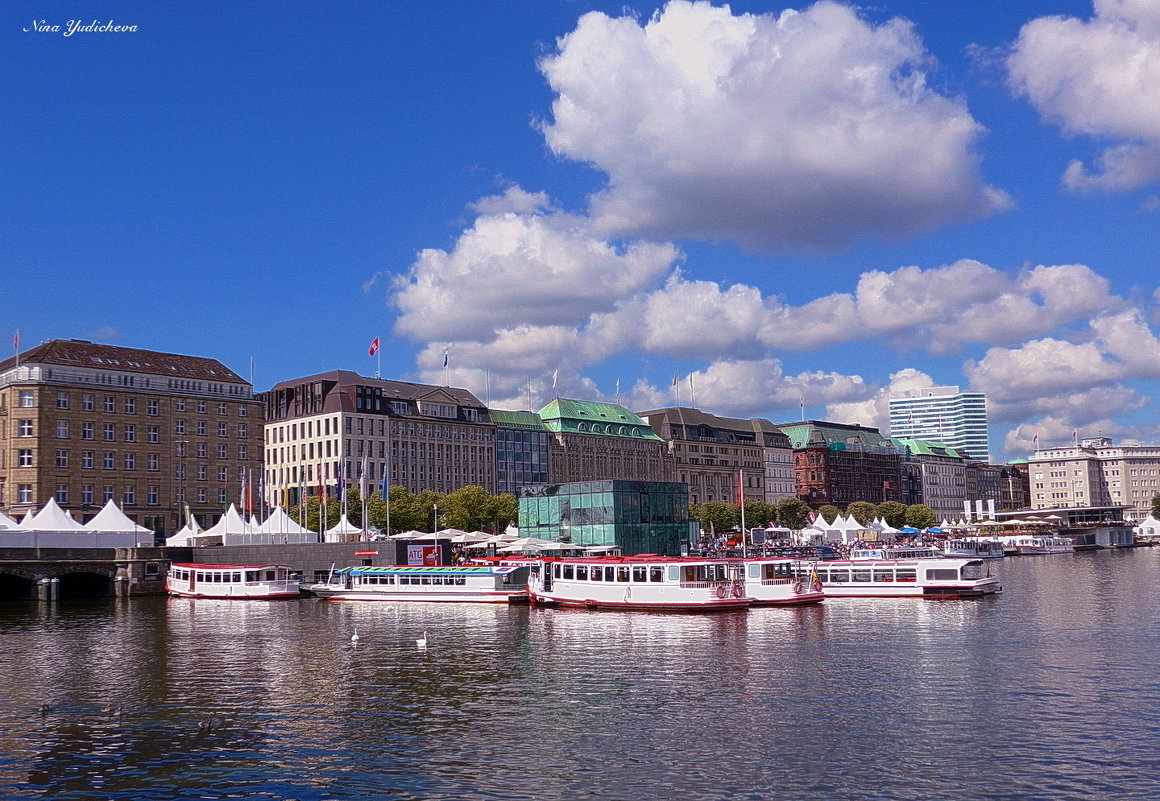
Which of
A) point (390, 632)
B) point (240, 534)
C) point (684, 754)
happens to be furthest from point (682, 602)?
point (240, 534)

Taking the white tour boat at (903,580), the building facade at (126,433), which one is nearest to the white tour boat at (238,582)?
the building facade at (126,433)

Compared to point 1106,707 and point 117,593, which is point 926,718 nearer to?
point 1106,707

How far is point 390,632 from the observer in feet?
246

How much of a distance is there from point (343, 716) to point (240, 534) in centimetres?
8724

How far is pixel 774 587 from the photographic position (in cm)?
8888

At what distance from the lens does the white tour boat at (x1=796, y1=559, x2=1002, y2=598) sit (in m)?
95.8

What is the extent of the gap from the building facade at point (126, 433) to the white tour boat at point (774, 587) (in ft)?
239

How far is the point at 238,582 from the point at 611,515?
1958 inches

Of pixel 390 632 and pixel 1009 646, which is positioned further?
pixel 390 632

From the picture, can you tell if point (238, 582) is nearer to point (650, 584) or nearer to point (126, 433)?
point (650, 584)

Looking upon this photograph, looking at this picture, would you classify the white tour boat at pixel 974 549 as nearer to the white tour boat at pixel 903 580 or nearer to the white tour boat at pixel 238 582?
the white tour boat at pixel 903 580

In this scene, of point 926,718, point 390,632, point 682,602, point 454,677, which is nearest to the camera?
point 926,718

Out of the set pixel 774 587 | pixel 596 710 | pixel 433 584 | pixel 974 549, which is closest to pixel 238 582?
pixel 433 584

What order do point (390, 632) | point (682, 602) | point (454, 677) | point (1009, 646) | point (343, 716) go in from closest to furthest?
point (343, 716), point (454, 677), point (1009, 646), point (390, 632), point (682, 602)
